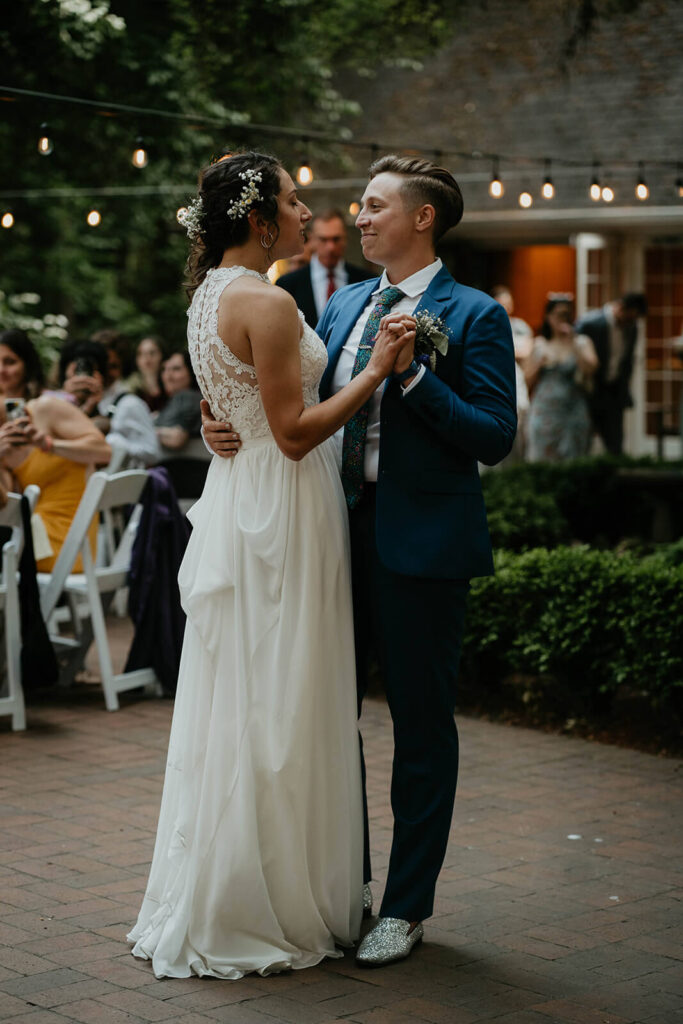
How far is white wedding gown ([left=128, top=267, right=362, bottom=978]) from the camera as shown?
3656 millimetres

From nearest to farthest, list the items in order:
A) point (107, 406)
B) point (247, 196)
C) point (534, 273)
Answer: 1. point (247, 196)
2. point (107, 406)
3. point (534, 273)

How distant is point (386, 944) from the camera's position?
374 centimetres

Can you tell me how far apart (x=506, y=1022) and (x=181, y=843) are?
980 millimetres

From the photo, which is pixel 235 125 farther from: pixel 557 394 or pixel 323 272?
pixel 557 394

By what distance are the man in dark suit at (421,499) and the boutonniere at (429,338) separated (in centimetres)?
5

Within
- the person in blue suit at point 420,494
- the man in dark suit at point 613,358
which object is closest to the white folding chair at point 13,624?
the person in blue suit at point 420,494

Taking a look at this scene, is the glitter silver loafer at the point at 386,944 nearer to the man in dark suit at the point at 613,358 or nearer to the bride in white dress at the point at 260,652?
the bride in white dress at the point at 260,652

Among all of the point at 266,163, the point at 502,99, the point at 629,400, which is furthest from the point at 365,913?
the point at 502,99

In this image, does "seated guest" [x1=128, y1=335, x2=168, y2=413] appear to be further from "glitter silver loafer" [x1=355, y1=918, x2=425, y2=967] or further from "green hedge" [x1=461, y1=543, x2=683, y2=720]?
"glitter silver loafer" [x1=355, y1=918, x2=425, y2=967]

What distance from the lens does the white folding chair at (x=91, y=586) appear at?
22.2ft

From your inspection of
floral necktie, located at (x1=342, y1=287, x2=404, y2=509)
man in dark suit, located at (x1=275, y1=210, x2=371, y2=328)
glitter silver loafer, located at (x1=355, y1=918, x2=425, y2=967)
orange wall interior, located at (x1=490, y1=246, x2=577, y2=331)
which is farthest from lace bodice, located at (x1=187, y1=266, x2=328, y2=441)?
orange wall interior, located at (x1=490, y1=246, x2=577, y2=331)

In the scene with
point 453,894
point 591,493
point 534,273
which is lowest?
point 453,894

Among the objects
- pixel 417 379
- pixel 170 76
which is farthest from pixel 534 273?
pixel 417 379

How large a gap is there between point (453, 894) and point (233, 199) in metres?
2.26
